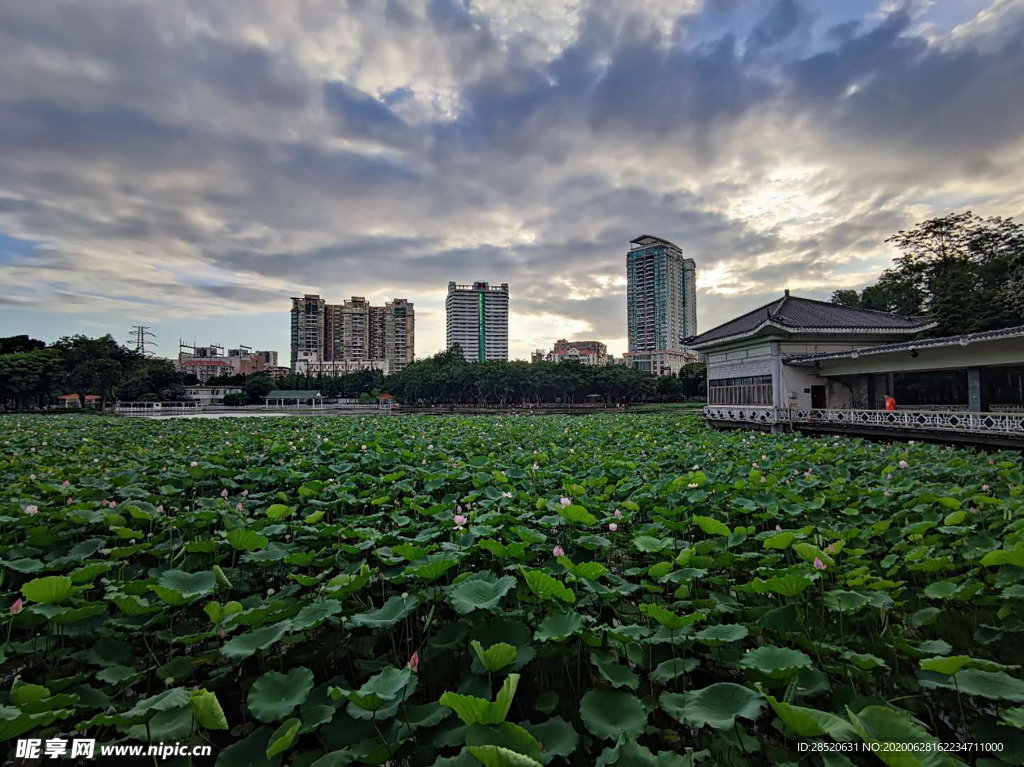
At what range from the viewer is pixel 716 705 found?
153 cm

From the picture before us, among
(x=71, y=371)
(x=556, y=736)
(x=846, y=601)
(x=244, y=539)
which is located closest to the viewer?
(x=556, y=736)

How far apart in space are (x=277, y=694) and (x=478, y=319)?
3635 inches

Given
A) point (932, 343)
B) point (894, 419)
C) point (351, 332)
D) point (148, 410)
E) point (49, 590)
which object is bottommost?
point (49, 590)

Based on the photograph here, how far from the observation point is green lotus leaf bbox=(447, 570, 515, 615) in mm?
1837

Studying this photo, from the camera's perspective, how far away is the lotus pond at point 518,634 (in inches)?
57.1

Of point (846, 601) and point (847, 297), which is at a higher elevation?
point (847, 297)

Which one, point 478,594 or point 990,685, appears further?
point 478,594

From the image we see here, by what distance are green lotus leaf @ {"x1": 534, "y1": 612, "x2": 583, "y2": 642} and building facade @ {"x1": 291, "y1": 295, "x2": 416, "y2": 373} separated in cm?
9112

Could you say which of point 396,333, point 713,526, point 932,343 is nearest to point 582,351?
point 396,333

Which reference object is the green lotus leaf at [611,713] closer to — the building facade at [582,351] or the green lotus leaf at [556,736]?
the green lotus leaf at [556,736]

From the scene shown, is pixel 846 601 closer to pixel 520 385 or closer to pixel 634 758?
pixel 634 758

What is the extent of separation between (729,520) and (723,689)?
2.78 metres

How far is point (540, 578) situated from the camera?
6.35 ft

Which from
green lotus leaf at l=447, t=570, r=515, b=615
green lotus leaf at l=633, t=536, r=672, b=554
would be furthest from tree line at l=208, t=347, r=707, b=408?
green lotus leaf at l=447, t=570, r=515, b=615
